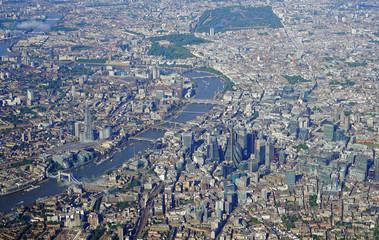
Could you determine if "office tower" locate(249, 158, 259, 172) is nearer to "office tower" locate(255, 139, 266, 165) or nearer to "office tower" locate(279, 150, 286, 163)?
"office tower" locate(255, 139, 266, 165)

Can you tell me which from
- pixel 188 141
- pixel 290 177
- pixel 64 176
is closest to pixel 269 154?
pixel 290 177

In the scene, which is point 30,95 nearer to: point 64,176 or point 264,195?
point 64,176

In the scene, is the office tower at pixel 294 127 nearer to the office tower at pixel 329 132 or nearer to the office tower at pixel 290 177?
the office tower at pixel 329 132

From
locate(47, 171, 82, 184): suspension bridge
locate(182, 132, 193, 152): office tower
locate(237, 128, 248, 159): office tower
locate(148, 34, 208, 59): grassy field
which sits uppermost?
locate(237, 128, 248, 159): office tower

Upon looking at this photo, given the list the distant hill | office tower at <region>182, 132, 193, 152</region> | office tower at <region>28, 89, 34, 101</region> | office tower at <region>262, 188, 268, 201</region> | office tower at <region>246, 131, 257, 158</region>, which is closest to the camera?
office tower at <region>262, 188, 268, 201</region>

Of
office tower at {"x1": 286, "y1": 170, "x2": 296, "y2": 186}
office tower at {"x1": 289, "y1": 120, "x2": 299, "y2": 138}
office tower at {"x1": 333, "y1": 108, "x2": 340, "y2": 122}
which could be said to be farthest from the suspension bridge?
office tower at {"x1": 333, "y1": 108, "x2": 340, "y2": 122}

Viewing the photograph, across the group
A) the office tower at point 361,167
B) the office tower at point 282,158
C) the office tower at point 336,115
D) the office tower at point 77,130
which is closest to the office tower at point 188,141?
the office tower at point 282,158

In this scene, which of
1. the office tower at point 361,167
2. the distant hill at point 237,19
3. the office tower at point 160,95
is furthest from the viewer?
the distant hill at point 237,19
